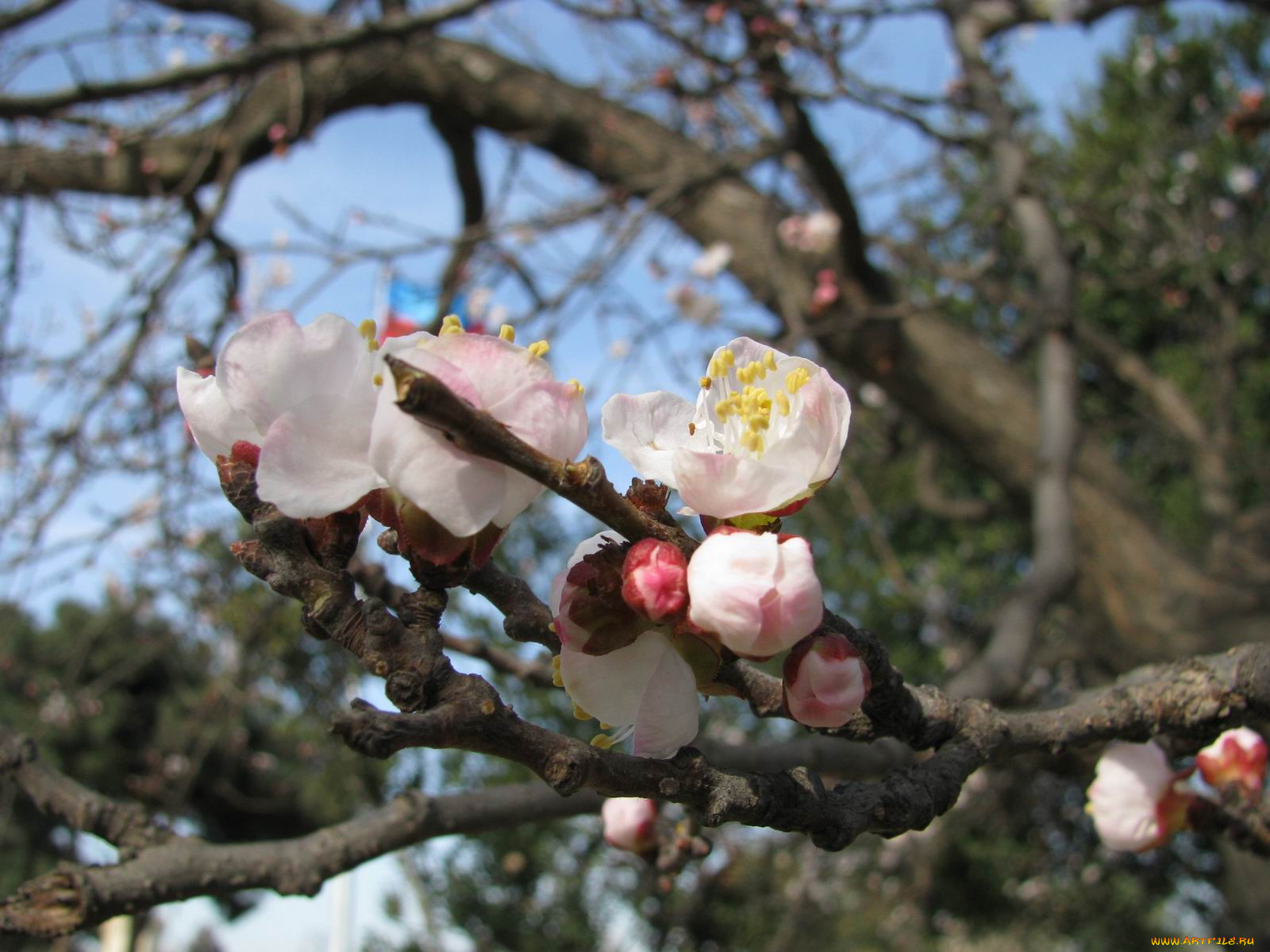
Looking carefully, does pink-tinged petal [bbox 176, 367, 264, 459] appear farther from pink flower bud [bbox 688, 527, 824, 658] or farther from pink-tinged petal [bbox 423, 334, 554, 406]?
pink flower bud [bbox 688, 527, 824, 658]

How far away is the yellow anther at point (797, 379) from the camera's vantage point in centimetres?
73

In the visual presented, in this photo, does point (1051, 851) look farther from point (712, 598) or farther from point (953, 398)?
point (712, 598)

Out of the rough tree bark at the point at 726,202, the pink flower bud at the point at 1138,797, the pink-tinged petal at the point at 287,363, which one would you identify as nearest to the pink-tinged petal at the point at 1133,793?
the pink flower bud at the point at 1138,797

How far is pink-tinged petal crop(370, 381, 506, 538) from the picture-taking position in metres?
0.54

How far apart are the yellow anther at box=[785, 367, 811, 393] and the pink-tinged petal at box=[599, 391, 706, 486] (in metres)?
0.08

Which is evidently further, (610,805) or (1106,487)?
(1106,487)

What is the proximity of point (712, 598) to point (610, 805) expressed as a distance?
2.29ft

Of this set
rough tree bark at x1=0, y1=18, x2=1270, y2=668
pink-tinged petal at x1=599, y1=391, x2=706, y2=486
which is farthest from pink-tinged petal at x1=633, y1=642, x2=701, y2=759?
rough tree bark at x1=0, y1=18, x2=1270, y2=668

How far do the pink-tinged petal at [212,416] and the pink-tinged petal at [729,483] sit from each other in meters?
0.29

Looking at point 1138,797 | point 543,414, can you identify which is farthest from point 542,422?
point 1138,797

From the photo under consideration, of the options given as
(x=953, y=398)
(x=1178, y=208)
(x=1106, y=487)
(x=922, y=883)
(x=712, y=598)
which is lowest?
(x=922, y=883)

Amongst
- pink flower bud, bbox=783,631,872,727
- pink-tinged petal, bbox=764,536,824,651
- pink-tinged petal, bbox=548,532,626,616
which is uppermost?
pink-tinged petal, bbox=548,532,626,616

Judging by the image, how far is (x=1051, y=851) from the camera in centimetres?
783

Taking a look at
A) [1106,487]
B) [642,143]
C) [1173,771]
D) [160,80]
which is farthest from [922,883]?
[160,80]
